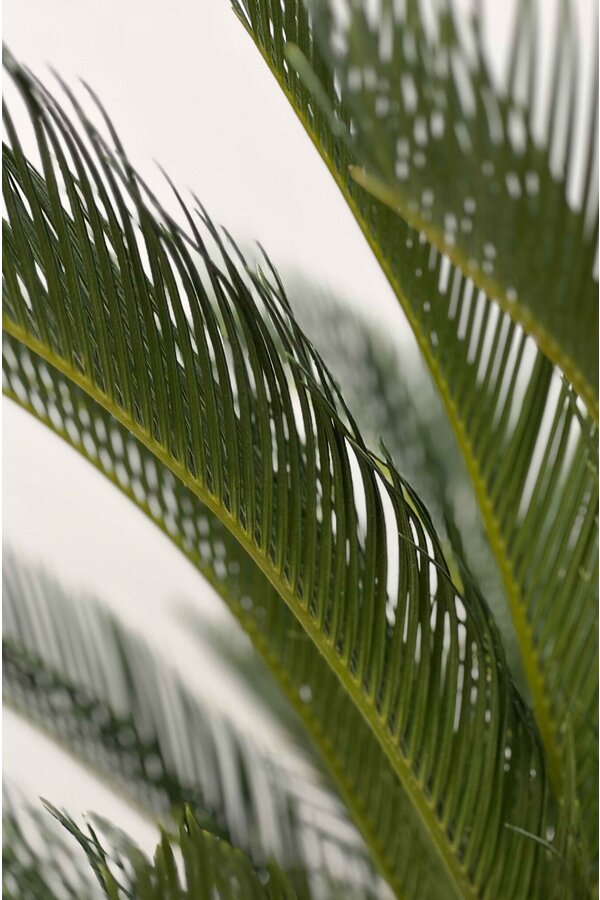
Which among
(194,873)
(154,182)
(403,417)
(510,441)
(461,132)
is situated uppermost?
(154,182)

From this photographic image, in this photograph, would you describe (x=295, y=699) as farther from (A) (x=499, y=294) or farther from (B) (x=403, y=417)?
(A) (x=499, y=294)

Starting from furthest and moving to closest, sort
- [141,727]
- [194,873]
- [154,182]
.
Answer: [154,182] < [141,727] < [194,873]

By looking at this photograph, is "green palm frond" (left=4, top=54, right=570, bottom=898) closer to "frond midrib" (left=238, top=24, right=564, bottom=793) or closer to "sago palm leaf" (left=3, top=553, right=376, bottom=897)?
"frond midrib" (left=238, top=24, right=564, bottom=793)

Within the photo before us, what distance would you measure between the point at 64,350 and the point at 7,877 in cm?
47

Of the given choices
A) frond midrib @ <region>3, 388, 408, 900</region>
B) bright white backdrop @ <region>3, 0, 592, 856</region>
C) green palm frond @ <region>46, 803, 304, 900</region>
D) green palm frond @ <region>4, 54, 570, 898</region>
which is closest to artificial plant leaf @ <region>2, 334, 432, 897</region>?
frond midrib @ <region>3, 388, 408, 900</region>

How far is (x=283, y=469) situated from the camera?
0.53 metres

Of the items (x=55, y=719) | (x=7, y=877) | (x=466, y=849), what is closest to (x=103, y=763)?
(x=55, y=719)

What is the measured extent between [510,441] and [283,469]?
20 centimetres

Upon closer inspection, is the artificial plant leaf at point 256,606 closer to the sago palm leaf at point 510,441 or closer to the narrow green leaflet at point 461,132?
the sago palm leaf at point 510,441

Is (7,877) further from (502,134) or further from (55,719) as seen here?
(502,134)

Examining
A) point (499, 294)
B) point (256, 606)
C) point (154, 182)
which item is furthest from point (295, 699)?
point (154, 182)

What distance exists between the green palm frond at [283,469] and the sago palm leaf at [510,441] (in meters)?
0.04

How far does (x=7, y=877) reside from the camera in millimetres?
723

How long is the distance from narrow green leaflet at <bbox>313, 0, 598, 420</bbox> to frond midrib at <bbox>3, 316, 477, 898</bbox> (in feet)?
0.85
